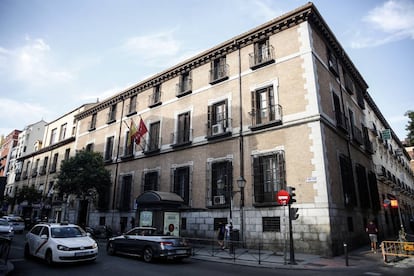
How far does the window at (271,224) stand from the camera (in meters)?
14.5

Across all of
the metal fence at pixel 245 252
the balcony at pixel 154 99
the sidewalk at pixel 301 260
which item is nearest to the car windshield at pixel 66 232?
the sidewalk at pixel 301 260

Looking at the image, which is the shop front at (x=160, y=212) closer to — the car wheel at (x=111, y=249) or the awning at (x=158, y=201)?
the awning at (x=158, y=201)

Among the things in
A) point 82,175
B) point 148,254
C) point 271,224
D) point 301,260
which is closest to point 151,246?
point 148,254

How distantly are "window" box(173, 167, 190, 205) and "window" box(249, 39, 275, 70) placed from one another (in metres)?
8.58

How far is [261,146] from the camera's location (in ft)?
52.6

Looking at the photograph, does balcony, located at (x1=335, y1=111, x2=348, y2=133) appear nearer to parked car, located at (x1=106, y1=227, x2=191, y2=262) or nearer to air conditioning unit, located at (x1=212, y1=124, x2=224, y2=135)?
air conditioning unit, located at (x1=212, y1=124, x2=224, y2=135)

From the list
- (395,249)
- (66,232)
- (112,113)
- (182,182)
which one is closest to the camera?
(66,232)

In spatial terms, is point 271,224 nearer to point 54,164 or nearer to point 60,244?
point 60,244

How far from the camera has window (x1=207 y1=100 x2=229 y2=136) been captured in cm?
1822

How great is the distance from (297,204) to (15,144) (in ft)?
215

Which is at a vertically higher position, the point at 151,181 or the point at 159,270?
the point at 151,181

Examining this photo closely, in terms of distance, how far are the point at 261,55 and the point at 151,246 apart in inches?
532

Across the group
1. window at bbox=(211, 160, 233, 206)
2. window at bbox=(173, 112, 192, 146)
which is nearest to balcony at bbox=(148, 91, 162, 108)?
window at bbox=(173, 112, 192, 146)

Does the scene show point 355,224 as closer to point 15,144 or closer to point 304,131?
point 304,131
